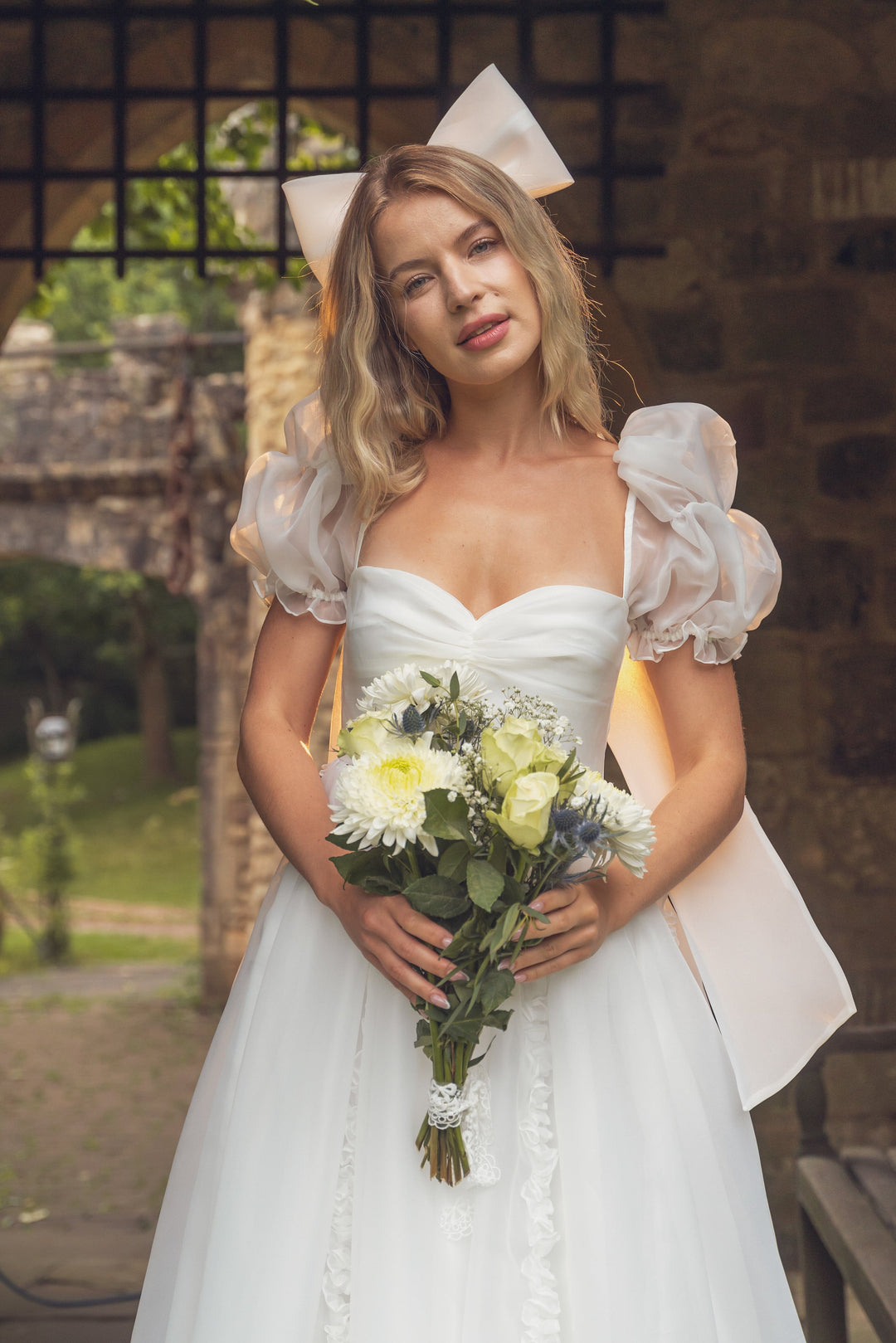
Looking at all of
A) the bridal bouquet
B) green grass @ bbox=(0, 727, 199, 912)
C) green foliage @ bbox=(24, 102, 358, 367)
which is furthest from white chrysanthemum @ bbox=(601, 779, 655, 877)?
green grass @ bbox=(0, 727, 199, 912)

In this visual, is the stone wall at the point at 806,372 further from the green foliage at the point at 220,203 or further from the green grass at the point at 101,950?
the green grass at the point at 101,950

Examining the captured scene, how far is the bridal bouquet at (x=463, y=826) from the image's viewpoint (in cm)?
135

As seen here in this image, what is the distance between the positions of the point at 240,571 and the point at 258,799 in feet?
21.8

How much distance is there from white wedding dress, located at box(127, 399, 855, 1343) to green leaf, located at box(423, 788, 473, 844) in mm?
338

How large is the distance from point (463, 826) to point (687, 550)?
1.89ft

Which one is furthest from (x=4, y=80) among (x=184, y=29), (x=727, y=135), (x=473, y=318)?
(x=473, y=318)

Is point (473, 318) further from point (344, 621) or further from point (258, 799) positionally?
point (258, 799)

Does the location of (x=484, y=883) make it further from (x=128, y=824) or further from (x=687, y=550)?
(x=128, y=824)

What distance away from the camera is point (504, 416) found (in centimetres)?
187

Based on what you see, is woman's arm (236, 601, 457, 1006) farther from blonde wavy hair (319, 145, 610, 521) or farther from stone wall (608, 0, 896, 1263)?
stone wall (608, 0, 896, 1263)

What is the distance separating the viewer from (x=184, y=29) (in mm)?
3609

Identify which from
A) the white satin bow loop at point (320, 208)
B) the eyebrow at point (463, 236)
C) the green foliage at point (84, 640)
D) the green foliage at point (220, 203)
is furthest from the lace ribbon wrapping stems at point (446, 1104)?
the green foliage at point (84, 640)

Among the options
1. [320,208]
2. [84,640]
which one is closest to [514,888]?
[320,208]

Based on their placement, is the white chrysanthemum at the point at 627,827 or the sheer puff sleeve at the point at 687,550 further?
the sheer puff sleeve at the point at 687,550
